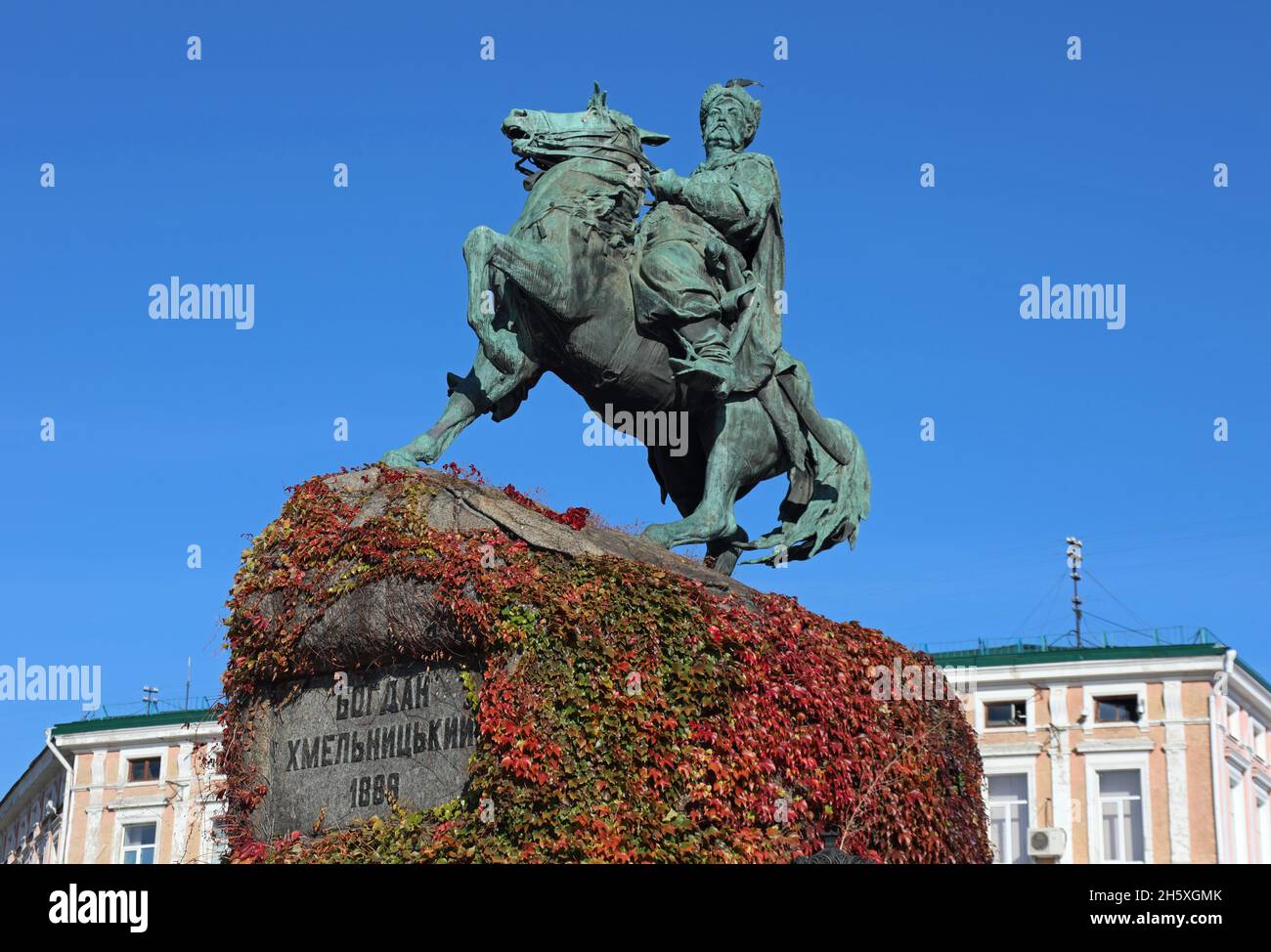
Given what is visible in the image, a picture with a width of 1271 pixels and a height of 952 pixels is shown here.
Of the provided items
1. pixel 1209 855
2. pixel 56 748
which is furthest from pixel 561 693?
pixel 56 748

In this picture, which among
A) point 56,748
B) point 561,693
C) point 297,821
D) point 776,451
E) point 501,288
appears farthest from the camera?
point 56,748

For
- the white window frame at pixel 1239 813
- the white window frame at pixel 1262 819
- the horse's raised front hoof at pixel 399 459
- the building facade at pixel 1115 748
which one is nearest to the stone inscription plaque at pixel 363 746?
the horse's raised front hoof at pixel 399 459

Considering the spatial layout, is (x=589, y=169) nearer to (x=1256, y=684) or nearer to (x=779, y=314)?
(x=779, y=314)

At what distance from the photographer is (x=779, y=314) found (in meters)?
15.6

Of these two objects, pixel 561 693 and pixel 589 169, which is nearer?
pixel 561 693

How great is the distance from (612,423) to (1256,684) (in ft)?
136

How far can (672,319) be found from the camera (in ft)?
48.2

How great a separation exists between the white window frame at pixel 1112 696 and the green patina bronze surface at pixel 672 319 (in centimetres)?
3579

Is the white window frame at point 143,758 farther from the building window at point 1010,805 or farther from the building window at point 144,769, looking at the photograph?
the building window at point 1010,805

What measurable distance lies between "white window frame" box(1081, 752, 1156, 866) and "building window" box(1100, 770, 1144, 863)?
116 millimetres

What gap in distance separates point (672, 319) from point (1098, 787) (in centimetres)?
3921

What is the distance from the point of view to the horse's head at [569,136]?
1501cm

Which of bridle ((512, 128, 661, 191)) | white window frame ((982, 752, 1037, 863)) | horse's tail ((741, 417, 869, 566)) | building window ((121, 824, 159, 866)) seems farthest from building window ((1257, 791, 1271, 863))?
bridle ((512, 128, 661, 191))
